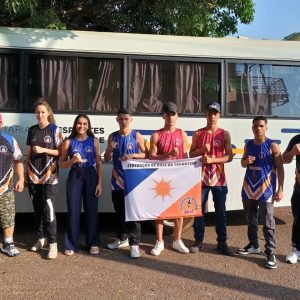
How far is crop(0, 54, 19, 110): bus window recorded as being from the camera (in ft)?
19.7

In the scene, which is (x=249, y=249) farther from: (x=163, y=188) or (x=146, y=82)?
(x=146, y=82)

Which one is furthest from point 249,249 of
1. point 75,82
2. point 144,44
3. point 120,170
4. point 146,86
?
point 75,82

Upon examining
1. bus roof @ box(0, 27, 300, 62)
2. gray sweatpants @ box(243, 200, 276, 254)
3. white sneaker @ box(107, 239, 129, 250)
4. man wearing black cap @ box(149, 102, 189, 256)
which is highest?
bus roof @ box(0, 27, 300, 62)

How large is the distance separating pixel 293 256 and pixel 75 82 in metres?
3.73

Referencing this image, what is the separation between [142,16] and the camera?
919 cm

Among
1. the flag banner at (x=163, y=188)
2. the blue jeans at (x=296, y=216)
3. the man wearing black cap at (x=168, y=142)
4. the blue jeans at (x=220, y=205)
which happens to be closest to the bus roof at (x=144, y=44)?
the man wearing black cap at (x=168, y=142)

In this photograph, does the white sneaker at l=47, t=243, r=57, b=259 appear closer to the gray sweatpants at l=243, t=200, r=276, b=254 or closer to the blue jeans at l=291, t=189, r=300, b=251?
the gray sweatpants at l=243, t=200, r=276, b=254

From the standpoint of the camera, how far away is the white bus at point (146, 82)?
6.05 meters

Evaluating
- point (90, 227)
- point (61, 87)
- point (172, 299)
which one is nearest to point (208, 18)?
point (61, 87)

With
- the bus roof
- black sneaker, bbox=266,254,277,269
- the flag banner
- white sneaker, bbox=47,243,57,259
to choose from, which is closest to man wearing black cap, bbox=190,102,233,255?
the flag banner

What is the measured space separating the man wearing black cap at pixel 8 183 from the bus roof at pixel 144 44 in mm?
1498

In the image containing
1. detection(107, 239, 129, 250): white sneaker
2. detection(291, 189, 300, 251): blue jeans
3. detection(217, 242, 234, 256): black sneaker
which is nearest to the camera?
detection(291, 189, 300, 251): blue jeans

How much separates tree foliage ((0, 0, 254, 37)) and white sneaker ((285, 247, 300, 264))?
15.8ft

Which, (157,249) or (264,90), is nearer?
(157,249)
